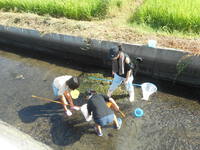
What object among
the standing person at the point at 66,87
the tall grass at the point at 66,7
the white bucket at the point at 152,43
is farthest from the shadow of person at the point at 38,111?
the tall grass at the point at 66,7

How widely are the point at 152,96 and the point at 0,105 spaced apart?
3.97 m

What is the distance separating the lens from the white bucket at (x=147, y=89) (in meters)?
5.48

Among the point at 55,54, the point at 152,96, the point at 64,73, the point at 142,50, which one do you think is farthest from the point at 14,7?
the point at 152,96

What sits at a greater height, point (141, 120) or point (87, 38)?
point (87, 38)

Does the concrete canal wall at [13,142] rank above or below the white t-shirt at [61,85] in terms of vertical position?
below

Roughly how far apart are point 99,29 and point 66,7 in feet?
6.56

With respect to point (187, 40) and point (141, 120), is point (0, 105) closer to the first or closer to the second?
point (141, 120)

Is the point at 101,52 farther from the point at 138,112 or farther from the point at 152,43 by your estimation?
the point at 138,112

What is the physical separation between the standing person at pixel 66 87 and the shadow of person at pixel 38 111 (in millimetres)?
313

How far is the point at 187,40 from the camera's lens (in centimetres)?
599

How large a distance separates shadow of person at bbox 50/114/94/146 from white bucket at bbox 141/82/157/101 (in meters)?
1.54

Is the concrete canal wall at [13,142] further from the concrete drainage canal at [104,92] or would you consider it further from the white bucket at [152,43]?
the white bucket at [152,43]

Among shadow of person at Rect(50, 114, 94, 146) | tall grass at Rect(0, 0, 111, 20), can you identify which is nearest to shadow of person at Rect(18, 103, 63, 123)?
shadow of person at Rect(50, 114, 94, 146)

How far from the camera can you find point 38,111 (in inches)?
221
